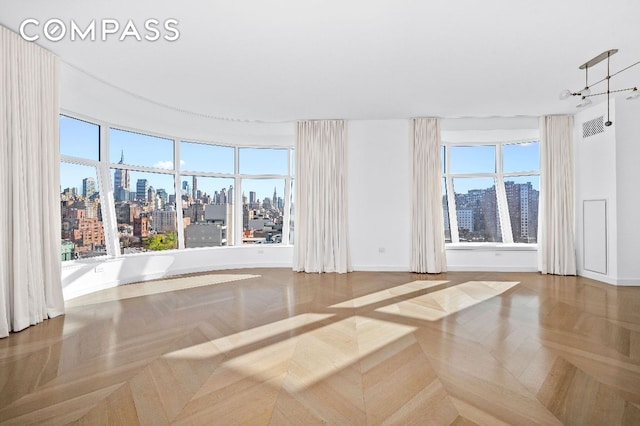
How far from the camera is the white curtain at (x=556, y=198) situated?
6301 mm

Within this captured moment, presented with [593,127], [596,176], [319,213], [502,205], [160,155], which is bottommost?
[319,213]

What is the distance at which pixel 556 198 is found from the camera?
6.37 meters

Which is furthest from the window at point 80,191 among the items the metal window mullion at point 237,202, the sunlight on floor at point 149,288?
the metal window mullion at point 237,202

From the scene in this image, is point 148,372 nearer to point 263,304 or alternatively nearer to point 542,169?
point 263,304

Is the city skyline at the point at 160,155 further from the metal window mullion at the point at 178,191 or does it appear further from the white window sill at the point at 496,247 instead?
the white window sill at the point at 496,247

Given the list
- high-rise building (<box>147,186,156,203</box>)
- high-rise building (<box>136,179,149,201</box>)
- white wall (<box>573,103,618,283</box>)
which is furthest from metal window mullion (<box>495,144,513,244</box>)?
high-rise building (<box>136,179,149,201</box>)

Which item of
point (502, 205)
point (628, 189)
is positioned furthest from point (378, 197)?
point (628, 189)

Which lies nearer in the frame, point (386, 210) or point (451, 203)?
point (386, 210)

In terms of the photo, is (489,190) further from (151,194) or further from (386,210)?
(151,194)

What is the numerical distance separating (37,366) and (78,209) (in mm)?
3524

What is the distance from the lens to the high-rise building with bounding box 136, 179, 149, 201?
6.41 metres

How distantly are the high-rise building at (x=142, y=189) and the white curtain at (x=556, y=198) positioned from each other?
763 centimetres

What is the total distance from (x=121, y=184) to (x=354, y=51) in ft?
15.7

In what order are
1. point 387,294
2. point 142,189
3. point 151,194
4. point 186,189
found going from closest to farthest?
point 387,294, point 142,189, point 151,194, point 186,189
